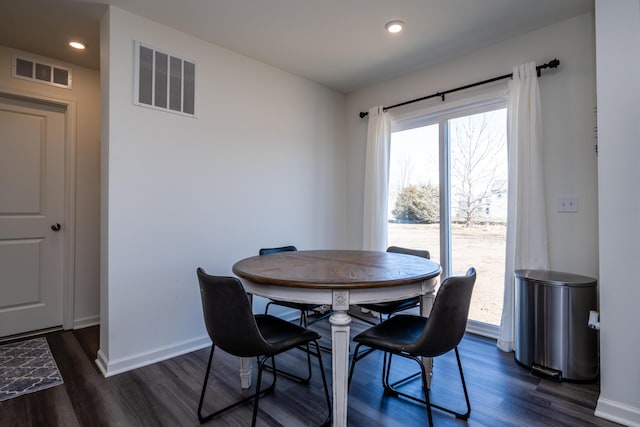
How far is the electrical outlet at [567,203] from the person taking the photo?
2.43 meters

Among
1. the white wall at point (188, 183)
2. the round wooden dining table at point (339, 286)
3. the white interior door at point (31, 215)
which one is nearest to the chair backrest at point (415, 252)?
the round wooden dining table at point (339, 286)

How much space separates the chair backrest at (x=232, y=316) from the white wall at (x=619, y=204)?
1.88 m

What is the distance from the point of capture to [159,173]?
2543 millimetres

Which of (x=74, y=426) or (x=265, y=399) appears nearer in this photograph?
(x=74, y=426)

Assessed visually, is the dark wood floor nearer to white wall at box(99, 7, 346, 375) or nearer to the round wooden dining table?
white wall at box(99, 7, 346, 375)

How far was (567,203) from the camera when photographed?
2467 millimetres

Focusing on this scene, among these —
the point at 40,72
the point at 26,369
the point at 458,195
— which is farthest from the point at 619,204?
the point at 40,72

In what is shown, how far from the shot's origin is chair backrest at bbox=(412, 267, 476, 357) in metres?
1.48

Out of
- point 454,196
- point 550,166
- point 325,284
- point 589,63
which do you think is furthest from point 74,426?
point 589,63

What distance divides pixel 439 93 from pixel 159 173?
2624mm

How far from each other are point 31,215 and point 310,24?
298cm

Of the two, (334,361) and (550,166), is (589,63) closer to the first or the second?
(550,166)

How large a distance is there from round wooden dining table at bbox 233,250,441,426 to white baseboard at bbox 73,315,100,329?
90.5 inches

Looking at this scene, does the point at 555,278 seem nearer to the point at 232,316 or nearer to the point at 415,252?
the point at 415,252
